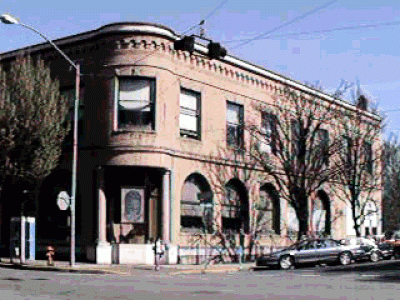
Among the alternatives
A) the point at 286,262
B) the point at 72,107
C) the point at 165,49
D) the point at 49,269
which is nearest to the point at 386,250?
the point at 286,262

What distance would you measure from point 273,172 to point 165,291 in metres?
24.0

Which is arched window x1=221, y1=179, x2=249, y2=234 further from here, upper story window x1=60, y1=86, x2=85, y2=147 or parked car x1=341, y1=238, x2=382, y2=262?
upper story window x1=60, y1=86, x2=85, y2=147

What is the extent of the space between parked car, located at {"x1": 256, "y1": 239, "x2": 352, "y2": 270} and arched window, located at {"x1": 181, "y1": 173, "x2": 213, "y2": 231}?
4211 mm

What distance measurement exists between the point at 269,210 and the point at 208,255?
7311 millimetres

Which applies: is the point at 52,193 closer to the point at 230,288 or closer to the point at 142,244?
the point at 142,244

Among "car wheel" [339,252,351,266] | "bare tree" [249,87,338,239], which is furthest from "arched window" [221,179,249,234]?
"car wheel" [339,252,351,266]

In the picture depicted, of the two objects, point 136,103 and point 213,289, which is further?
point 136,103

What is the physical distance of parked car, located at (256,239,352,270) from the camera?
111ft

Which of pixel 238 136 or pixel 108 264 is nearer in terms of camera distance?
pixel 108 264

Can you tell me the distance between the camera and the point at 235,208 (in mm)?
39875

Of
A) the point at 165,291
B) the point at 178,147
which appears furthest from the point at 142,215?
the point at 165,291

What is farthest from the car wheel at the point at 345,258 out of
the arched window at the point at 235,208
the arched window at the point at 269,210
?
the arched window at the point at 269,210

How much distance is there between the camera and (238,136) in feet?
133

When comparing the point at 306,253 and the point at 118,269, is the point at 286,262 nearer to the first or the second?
the point at 306,253
